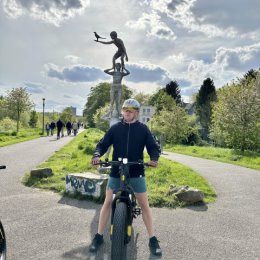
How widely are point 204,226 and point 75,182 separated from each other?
3216mm

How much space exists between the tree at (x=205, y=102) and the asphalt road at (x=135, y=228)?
53.4 m

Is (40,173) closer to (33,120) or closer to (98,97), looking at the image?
(33,120)

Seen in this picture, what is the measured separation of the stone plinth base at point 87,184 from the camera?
7422mm

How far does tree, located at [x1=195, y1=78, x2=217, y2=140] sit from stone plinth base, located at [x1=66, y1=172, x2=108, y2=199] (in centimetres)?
5396

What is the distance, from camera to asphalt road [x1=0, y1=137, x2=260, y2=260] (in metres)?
4.60

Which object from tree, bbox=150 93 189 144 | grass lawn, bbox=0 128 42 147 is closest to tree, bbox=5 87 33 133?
grass lawn, bbox=0 128 42 147

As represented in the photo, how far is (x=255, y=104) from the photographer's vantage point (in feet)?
83.1

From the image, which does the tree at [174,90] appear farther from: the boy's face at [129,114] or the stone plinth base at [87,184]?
the boy's face at [129,114]

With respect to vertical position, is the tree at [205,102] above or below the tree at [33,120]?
above

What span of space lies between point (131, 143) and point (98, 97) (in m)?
83.9

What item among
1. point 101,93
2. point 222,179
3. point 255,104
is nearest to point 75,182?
point 222,179

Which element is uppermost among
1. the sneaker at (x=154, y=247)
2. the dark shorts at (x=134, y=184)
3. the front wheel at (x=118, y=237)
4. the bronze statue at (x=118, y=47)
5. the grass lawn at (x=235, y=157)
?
the bronze statue at (x=118, y=47)

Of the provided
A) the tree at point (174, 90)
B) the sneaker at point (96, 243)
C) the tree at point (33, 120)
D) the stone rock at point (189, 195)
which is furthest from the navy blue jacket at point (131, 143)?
the tree at point (33, 120)

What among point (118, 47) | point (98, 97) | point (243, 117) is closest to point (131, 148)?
point (118, 47)
